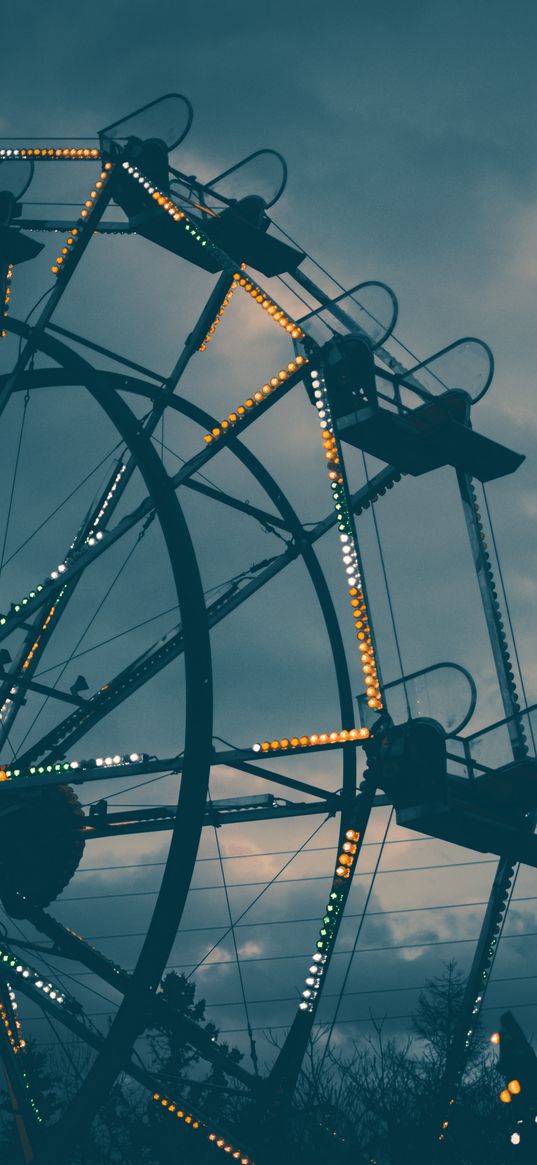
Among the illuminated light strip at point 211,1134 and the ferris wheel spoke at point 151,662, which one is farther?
the ferris wheel spoke at point 151,662

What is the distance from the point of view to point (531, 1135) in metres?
14.6

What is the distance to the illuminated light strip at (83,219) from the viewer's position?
18.3 metres

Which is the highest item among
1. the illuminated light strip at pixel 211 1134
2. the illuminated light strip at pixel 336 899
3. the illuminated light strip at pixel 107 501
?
the illuminated light strip at pixel 107 501

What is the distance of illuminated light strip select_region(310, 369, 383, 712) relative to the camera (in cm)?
1481

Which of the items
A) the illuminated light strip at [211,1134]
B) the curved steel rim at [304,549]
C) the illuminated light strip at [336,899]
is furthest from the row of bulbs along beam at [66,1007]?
the curved steel rim at [304,549]

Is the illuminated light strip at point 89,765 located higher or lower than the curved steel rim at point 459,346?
lower

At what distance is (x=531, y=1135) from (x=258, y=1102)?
14.0ft

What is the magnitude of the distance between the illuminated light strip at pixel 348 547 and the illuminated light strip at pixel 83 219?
13.3 feet

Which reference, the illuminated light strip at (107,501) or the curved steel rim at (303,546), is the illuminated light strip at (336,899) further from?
the illuminated light strip at (107,501)

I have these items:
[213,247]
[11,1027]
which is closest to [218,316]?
[213,247]

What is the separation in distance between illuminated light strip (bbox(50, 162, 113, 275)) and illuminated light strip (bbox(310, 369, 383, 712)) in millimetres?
4040

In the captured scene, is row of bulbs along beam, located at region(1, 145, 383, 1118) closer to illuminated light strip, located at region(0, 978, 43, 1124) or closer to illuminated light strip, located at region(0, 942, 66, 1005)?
illuminated light strip, located at region(0, 942, 66, 1005)

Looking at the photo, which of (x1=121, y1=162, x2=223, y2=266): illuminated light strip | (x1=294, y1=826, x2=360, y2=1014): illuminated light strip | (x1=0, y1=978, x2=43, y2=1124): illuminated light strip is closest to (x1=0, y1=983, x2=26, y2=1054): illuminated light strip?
(x1=0, y1=978, x2=43, y2=1124): illuminated light strip

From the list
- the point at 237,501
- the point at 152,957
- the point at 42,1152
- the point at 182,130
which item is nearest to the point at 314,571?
the point at 237,501
